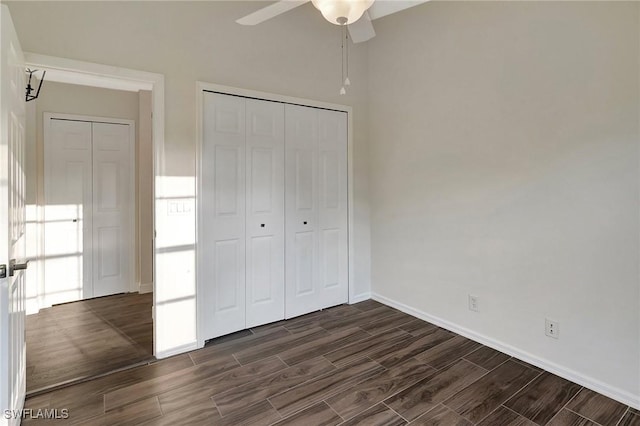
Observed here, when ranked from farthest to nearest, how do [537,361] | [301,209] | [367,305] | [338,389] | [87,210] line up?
1. [87,210]
2. [367,305]
3. [301,209]
4. [537,361]
5. [338,389]

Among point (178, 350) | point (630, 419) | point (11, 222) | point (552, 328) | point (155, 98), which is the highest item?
point (155, 98)

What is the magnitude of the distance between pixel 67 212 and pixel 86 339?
1.65m

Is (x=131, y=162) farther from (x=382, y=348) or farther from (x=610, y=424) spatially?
(x=610, y=424)

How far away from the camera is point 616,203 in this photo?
2.04 m

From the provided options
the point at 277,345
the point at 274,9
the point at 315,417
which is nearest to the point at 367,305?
the point at 277,345

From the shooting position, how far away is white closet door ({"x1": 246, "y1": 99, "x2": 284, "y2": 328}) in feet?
9.88

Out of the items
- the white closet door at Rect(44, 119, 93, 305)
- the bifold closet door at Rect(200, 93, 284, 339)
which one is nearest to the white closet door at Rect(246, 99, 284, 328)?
the bifold closet door at Rect(200, 93, 284, 339)

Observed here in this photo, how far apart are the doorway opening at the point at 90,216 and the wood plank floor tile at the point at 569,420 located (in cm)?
283

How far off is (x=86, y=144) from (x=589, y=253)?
15.8 feet

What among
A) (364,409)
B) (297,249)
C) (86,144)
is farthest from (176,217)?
(86,144)

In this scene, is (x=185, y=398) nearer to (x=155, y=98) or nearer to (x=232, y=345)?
(x=232, y=345)

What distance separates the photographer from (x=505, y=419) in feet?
6.27

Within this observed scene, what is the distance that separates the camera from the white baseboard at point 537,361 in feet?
6.75

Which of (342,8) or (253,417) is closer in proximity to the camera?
(342,8)
